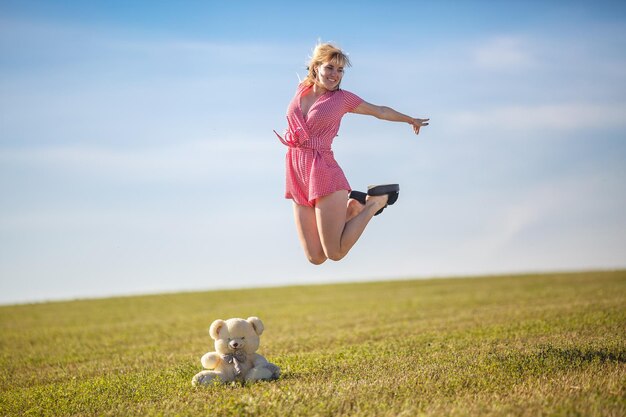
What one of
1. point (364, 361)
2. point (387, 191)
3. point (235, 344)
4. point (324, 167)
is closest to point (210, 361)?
point (235, 344)

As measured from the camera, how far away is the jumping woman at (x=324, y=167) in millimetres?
8734

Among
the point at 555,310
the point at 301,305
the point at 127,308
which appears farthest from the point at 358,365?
the point at 127,308

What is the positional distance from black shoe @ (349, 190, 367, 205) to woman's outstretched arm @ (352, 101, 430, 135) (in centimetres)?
105

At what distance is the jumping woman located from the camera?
8734 millimetres

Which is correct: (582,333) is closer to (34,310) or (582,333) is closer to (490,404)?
(490,404)

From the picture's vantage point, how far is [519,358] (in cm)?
892

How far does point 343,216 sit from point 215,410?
3.11 meters

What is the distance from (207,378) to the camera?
8562 mm

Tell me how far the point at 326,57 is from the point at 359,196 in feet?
6.18

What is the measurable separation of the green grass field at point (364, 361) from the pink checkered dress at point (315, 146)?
2.38m

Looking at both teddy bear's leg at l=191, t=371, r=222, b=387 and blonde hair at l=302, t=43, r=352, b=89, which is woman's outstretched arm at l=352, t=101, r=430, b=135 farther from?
teddy bear's leg at l=191, t=371, r=222, b=387

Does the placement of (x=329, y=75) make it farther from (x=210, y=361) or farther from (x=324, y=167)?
(x=210, y=361)

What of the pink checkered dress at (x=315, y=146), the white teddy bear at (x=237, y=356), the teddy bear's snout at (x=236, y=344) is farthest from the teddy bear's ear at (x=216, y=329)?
the pink checkered dress at (x=315, y=146)

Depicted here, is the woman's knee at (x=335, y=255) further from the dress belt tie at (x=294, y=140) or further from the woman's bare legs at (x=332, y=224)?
the dress belt tie at (x=294, y=140)
